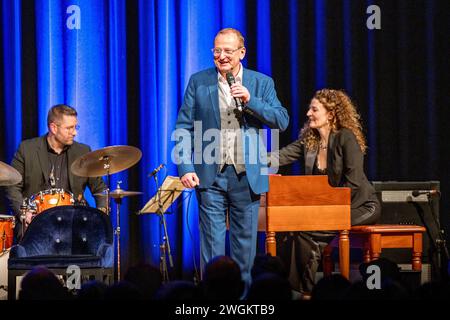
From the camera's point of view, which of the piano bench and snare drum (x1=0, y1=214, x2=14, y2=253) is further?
the piano bench

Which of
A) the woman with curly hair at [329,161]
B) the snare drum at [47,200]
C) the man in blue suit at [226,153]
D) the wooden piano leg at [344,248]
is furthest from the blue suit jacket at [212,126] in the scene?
the snare drum at [47,200]

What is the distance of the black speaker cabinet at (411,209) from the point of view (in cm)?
605

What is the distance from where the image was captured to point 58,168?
19.7 feet

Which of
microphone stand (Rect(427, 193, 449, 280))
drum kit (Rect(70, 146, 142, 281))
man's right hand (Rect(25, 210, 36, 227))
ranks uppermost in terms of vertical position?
drum kit (Rect(70, 146, 142, 281))

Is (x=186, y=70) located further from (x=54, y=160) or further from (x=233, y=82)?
(x=233, y=82)

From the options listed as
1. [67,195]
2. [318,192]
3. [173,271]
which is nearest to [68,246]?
[67,195]

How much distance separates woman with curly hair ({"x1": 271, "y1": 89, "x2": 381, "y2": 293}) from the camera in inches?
210

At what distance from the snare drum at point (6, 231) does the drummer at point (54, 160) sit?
48cm

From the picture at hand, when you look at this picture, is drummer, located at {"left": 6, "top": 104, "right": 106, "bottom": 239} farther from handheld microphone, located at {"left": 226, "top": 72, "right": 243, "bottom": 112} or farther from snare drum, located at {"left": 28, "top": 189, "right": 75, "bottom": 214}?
handheld microphone, located at {"left": 226, "top": 72, "right": 243, "bottom": 112}

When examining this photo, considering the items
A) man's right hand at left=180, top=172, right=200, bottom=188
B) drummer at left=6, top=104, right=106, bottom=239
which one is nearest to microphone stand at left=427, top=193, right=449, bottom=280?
man's right hand at left=180, top=172, right=200, bottom=188

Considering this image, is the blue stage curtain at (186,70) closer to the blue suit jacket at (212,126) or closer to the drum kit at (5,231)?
the drum kit at (5,231)

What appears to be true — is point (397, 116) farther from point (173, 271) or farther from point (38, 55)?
point (38, 55)

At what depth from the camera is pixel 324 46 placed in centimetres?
664

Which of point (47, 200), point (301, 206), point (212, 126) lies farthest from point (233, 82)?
point (47, 200)
